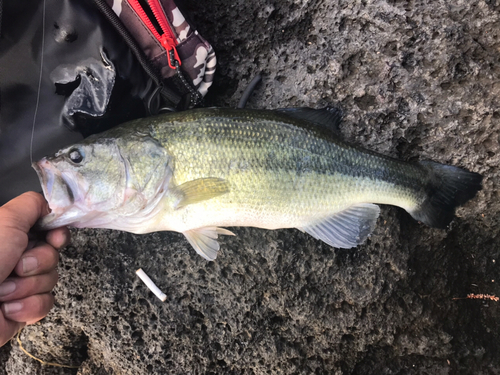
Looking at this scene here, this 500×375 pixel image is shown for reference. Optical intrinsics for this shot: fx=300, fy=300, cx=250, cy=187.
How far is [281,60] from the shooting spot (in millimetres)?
2146

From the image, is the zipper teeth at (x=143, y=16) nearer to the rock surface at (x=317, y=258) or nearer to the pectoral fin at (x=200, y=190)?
the rock surface at (x=317, y=258)

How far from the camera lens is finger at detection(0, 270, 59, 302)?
143cm

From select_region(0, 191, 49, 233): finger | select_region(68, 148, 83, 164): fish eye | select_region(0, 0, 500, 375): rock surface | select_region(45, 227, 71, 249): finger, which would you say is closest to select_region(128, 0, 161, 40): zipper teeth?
select_region(0, 0, 500, 375): rock surface

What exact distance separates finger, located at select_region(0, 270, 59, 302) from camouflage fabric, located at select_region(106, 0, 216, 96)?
1371 mm

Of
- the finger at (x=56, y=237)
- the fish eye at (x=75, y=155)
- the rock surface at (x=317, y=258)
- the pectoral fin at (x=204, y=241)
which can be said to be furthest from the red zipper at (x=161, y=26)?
the finger at (x=56, y=237)

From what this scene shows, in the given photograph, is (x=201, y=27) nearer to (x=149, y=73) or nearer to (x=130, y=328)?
(x=149, y=73)

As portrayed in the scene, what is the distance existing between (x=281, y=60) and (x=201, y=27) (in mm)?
611

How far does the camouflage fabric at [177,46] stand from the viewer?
1.80 metres

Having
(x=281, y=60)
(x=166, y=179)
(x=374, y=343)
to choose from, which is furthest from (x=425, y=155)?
(x=166, y=179)

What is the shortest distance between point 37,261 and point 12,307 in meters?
0.23

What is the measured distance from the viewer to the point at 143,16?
176 centimetres

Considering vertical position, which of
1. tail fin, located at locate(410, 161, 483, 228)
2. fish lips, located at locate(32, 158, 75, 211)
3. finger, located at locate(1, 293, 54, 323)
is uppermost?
tail fin, located at locate(410, 161, 483, 228)

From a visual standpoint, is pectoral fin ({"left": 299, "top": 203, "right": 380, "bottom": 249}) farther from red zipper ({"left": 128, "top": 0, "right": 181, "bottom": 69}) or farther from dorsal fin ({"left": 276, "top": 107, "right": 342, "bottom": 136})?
red zipper ({"left": 128, "top": 0, "right": 181, "bottom": 69})

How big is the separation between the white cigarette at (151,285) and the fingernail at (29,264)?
583 mm
